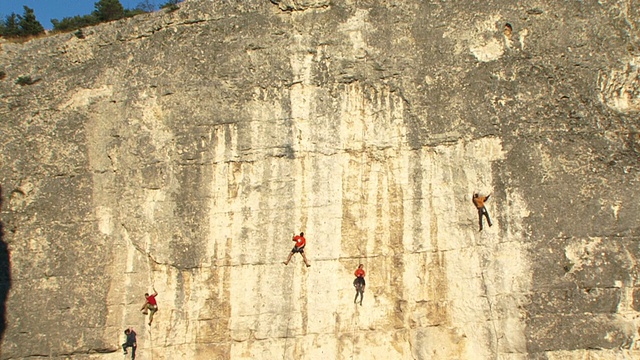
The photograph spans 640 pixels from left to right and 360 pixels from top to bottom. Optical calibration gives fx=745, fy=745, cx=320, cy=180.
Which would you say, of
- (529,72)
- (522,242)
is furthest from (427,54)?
(522,242)

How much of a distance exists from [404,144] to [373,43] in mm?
1876

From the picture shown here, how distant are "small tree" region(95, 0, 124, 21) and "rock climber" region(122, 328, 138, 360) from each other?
8691mm

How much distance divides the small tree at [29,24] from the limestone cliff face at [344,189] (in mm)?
3139

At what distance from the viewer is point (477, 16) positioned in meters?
12.8

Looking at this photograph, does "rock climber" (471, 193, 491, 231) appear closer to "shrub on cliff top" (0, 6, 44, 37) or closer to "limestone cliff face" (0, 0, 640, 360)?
"limestone cliff face" (0, 0, 640, 360)

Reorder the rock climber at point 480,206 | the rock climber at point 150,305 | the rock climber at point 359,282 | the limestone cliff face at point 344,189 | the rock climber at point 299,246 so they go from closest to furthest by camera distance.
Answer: the limestone cliff face at point 344,189, the rock climber at point 480,206, the rock climber at point 359,282, the rock climber at point 299,246, the rock climber at point 150,305

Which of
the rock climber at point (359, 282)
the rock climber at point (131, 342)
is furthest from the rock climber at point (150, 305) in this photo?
the rock climber at point (359, 282)

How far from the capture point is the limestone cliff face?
1191 centimetres

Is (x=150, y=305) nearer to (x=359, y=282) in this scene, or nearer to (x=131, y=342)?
(x=131, y=342)

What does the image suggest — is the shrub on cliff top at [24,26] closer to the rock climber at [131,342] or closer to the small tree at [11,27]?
the small tree at [11,27]

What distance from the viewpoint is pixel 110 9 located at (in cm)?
1823

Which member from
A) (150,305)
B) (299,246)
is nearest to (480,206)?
(299,246)

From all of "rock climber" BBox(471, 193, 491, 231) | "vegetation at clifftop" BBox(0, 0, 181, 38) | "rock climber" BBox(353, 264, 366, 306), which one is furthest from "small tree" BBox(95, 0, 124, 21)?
"rock climber" BBox(471, 193, 491, 231)

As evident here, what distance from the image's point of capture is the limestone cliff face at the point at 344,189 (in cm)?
1191
